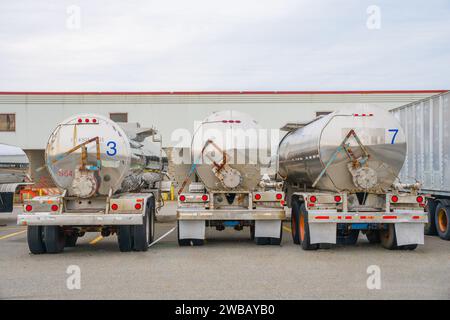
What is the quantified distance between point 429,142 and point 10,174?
14.0m

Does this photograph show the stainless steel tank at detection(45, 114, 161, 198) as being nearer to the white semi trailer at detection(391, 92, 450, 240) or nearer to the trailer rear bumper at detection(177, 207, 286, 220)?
the trailer rear bumper at detection(177, 207, 286, 220)

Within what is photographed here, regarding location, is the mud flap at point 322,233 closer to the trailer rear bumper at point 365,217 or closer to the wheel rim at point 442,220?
the trailer rear bumper at point 365,217

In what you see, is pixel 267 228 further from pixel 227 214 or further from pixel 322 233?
pixel 322 233

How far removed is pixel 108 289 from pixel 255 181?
609cm

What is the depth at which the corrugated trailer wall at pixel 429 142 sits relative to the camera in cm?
1557

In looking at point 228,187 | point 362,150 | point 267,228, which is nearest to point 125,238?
point 228,187

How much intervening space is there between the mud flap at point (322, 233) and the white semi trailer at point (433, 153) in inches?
147

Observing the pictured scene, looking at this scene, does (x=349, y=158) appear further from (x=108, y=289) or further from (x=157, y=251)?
(x=108, y=289)

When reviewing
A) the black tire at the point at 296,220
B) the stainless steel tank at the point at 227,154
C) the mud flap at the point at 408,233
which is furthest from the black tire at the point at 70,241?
the mud flap at the point at 408,233

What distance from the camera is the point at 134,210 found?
44.0ft

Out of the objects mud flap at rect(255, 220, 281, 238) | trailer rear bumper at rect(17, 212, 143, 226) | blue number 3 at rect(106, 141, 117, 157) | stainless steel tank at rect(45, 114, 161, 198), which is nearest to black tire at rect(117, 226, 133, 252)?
trailer rear bumper at rect(17, 212, 143, 226)

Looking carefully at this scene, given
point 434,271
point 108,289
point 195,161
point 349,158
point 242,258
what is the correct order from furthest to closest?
point 195,161, point 349,158, point 242,258, point 434,271, point 108,289

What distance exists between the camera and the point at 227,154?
567 inches
